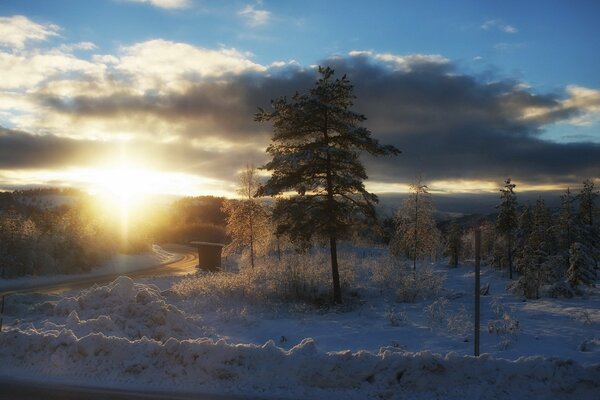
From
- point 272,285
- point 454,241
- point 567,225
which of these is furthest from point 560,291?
point 454,241

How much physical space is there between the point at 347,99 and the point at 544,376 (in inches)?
630

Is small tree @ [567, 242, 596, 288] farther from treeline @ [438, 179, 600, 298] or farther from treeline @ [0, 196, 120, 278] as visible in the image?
treeline @ [0, 196, 120, 278]

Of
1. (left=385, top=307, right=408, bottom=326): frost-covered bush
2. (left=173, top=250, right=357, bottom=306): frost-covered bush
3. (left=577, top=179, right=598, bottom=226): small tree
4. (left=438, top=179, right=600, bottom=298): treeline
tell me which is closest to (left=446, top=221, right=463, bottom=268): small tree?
(left=438, top=179, right=600, bottom=298): treeline

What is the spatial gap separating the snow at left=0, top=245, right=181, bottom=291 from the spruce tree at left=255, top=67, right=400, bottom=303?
20.3 metres

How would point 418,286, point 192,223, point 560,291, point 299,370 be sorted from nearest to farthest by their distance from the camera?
point 299,370 → point 418,286 → point 560,291 → point 192,223

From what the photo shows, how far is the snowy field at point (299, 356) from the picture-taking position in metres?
7.52

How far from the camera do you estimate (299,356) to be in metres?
8.46

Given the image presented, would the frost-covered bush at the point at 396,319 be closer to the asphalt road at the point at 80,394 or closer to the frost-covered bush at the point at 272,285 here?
the frost-covered bush at the point at 272,285

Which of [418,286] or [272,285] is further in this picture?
[418,286]

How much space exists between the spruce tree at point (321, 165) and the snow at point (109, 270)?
20.3m

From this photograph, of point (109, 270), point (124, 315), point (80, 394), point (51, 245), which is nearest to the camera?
point (80, 394)

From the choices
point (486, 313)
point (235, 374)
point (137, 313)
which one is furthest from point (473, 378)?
point (486, 313)

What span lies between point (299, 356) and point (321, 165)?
530 inches

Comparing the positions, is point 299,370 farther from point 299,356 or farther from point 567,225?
point 567,225
